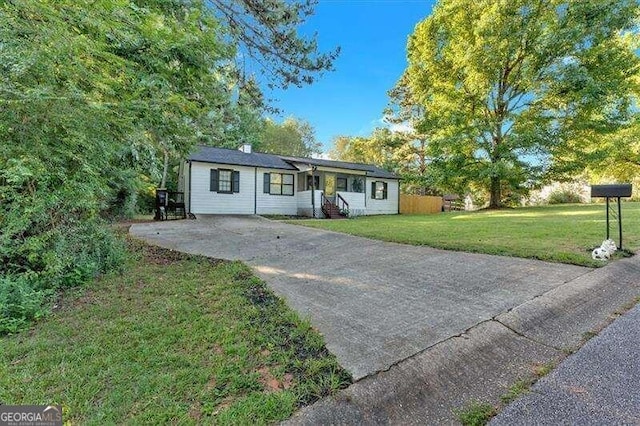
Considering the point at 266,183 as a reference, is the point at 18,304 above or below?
below

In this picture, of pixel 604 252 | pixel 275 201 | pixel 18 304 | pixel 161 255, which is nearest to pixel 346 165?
pixel 275 201

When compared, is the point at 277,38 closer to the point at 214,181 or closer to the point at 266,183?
the point at 214,181

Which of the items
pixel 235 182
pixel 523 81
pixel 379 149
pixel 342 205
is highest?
pixel 523 81

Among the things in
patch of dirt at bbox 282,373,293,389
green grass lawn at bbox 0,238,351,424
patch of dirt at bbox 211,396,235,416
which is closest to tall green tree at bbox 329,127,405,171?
green grass lawn at bbox 0,238,351,424

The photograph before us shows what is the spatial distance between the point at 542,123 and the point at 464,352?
18.0 metres

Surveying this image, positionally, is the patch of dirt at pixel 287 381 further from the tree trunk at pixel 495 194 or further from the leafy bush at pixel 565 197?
the leafy bush at pixel 565 197

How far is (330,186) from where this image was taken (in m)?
18.6

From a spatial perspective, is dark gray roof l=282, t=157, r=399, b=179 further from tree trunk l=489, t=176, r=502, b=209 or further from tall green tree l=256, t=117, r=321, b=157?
tall green tree l=256, t=117, r=321, b=157

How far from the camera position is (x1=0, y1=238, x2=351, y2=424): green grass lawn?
2016 mm

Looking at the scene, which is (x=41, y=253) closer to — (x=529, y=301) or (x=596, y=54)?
(x=529, y=301)

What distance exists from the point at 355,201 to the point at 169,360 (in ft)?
54.5

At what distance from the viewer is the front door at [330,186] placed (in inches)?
722

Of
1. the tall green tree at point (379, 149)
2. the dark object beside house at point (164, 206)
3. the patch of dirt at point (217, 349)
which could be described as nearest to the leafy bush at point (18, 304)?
the patch of dirt at point (217, 349)

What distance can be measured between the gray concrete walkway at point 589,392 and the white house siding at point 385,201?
1771 centimetres
